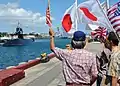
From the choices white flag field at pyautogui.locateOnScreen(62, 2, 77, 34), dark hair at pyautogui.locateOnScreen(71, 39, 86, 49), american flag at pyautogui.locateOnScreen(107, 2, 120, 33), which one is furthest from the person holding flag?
white flag field at pyautogui.locateOnScreen(62, 2, 77, 34)

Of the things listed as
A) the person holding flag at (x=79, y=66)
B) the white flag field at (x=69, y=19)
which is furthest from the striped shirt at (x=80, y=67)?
the white flag field at (x=69, y=19)

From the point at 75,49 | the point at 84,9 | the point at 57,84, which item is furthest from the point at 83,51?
the point at 57,84

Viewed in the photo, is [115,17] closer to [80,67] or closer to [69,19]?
[69,19]

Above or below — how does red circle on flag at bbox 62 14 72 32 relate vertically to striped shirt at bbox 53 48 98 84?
above

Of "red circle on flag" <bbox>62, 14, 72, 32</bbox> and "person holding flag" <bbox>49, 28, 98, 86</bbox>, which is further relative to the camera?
"red circle on flag" <bbox>62, 14, 72, 32</bbox>

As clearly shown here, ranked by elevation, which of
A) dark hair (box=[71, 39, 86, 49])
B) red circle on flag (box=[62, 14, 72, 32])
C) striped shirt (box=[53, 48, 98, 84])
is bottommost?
striped shirt (box=[53, 48, 98, 84])

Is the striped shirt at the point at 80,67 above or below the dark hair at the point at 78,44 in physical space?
below

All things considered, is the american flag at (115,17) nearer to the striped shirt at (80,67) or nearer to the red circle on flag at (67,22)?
the red circle on flag at (67,22)

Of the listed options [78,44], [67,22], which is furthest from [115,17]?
[78,44]

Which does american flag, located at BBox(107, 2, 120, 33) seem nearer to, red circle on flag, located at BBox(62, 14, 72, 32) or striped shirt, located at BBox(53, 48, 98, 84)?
red circle on flag, located at BBox(62, 14, 72, 32)

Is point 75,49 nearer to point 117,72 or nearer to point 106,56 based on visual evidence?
point 117,72

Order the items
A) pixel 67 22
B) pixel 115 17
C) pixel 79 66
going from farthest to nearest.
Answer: pixel 67 22, pixel 115 17, pixel 79 66

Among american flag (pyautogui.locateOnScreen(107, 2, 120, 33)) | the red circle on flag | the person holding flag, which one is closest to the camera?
the person holding flag

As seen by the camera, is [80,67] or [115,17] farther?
[115,17]
